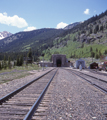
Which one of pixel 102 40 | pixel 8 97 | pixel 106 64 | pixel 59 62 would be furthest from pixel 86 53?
pixel 8 97

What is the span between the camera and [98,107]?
493 cm

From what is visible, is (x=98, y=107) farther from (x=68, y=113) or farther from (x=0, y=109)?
(x=0, y=109)

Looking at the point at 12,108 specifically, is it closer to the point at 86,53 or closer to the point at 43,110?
the point at 43,110

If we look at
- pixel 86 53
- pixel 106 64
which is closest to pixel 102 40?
pixel 86 53

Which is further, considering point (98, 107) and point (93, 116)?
point (98, 107)

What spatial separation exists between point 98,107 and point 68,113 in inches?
52.4

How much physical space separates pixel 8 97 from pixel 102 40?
19930 cm

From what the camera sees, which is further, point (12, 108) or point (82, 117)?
point (12, 108)

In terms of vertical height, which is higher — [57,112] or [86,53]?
[86,53]

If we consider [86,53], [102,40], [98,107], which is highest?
[102,40]

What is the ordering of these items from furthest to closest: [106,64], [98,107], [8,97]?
[106,64], [8,97], [98,107]

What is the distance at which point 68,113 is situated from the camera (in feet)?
14.1

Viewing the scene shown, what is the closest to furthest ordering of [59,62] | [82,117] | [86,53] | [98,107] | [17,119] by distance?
1. [17,119]
2. [82,117]
3. [98,107]
4. [59,62]
5. [86,53]

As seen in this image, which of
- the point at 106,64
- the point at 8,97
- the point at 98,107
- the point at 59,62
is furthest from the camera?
the point at 59,62
